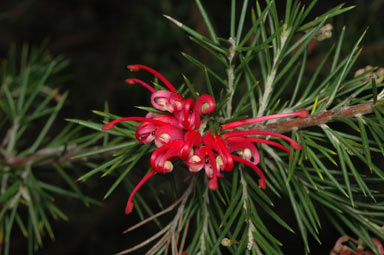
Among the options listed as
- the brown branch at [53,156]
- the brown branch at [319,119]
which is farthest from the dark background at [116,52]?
the brown branch at [319,119]

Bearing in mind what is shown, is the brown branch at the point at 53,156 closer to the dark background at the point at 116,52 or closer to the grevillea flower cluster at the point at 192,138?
the dark background at the point at 116,52

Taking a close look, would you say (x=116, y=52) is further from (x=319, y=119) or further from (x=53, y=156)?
(x=319, y=119)

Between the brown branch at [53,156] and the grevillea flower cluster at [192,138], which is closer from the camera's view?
the grevillea flower cluster at [192,138]

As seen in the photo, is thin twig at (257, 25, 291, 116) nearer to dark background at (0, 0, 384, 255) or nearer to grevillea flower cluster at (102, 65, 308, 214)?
grevillea flower cluster at (102, 65, 308, 214)

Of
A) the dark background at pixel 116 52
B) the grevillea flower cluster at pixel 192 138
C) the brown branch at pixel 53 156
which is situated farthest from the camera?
the dark background at pixel 116 52

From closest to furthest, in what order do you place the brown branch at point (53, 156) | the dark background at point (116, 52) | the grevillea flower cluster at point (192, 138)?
the grevillea flower cluster at point (192, 138) → the brown branch at point (53, 156) → the dark background at point (116, 52)

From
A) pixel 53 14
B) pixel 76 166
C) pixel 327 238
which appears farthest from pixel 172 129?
pixel 53 14

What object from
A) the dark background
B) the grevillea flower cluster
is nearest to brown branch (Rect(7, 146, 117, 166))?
the dark background

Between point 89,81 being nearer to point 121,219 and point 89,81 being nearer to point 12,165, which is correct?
point 121,219
